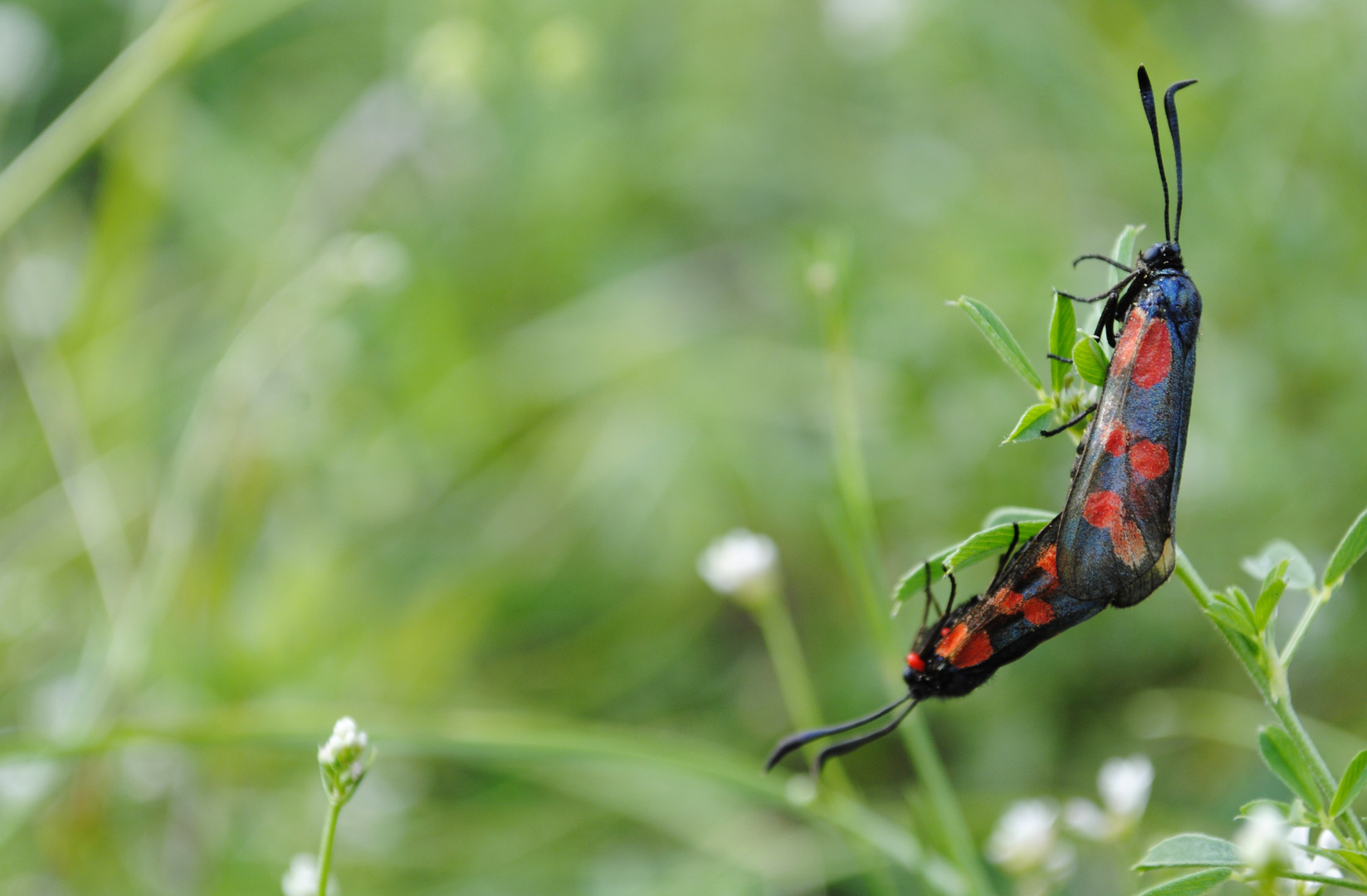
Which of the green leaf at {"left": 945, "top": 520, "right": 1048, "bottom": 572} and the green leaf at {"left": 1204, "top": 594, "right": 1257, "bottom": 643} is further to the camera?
the green leaf at {"left": 945, "top": 520, "right": 1048, "bottom": 572}

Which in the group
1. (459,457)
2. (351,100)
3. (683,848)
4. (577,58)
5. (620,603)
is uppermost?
(351,100)

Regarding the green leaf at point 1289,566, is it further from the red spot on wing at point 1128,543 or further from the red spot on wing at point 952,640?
the red spot on wing at point 952,640

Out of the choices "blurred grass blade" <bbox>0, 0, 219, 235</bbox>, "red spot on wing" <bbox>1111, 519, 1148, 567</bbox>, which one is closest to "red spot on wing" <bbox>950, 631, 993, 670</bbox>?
"red spot on wing" <bbox>1111, 519, 1148, 567</bbox>

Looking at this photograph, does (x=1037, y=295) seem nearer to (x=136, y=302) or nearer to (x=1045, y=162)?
(x=1045, y=162)

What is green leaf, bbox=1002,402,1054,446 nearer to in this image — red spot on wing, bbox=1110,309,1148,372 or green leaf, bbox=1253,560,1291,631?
red spot on wing, bbox=1110,309,1148,372

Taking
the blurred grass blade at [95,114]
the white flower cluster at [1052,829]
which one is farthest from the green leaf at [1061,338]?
the blurred grass blade at [95,114]

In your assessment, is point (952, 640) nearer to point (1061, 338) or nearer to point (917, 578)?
point (917, 578)

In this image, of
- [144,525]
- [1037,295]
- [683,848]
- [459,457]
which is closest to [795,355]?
[1037,295]
